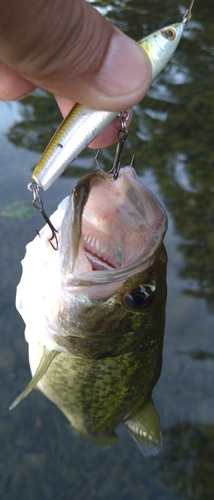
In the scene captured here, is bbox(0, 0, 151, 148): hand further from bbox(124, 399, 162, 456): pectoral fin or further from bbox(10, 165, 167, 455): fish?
bbox(124, 399, 162, 456): pectoral fin

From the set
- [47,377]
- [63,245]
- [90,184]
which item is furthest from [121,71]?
[47,377]

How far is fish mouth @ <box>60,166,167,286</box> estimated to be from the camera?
1.35 m

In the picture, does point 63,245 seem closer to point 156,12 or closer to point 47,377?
point 47,377

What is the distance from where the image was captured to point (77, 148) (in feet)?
3.72

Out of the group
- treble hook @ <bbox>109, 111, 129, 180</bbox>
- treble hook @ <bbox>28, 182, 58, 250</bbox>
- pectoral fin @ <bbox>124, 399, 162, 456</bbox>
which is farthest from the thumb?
pectoral fin @ <bbox>124, 399, 162, 456</bbox>

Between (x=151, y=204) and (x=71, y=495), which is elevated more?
(x=151, y=204)

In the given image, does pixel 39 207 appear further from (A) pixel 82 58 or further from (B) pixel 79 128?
(A) pixel 82 58

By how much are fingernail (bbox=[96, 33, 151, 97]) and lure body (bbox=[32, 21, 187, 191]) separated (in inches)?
1.9

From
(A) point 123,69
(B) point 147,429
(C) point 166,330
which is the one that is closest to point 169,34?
(A) point 123,69

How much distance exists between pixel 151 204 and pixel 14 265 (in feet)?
7.10

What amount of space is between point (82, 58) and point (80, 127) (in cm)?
16

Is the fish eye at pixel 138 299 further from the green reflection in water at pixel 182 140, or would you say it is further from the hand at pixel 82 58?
the green reflection in water at pixel 182 140

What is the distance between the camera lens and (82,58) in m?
1.11

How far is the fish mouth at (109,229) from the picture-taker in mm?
1351
